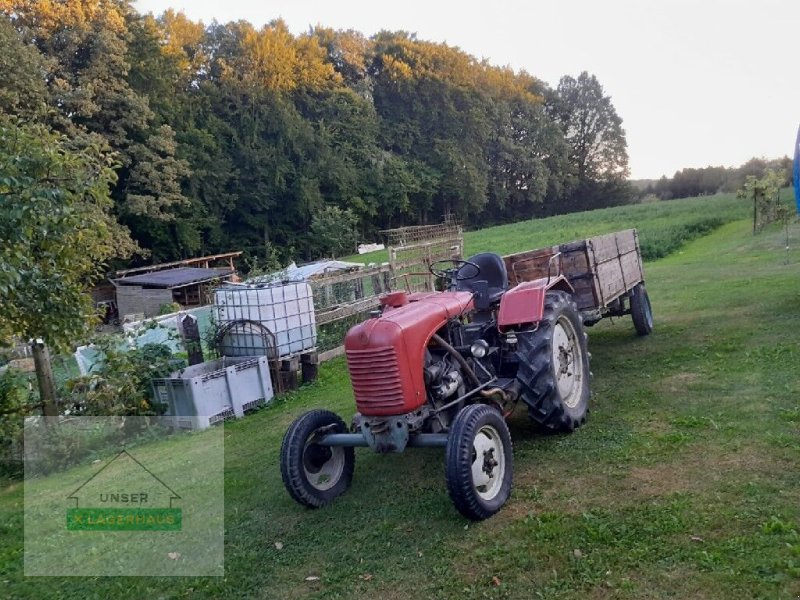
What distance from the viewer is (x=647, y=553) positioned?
3141 mm

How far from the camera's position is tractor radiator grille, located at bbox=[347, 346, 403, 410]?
12.6 ft

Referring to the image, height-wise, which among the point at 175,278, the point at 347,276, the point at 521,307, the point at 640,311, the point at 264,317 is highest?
the point at 175,278

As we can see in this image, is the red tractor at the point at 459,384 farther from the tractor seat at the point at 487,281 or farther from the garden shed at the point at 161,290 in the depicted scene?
the garden shed at the point at 161,290

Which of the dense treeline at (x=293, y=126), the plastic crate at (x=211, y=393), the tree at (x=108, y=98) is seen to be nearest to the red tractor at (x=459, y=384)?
the plastic crate at (x=211, y=393)

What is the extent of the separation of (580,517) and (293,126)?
125 ft

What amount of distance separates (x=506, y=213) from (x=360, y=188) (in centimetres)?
1754

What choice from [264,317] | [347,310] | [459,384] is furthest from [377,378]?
[347,310]

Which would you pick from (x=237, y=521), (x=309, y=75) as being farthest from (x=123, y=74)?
(x=237, y=521)

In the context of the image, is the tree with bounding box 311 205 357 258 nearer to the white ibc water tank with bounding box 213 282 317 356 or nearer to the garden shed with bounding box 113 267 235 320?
the garden shed with bounding box 113 267 235 320

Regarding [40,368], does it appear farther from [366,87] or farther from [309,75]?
[366,87]

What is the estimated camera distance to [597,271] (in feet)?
20.4

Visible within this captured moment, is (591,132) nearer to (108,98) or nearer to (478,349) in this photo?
(108,98)

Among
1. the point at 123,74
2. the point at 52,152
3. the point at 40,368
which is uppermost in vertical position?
the point at 123,74

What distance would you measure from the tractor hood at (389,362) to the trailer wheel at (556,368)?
3.04ft
